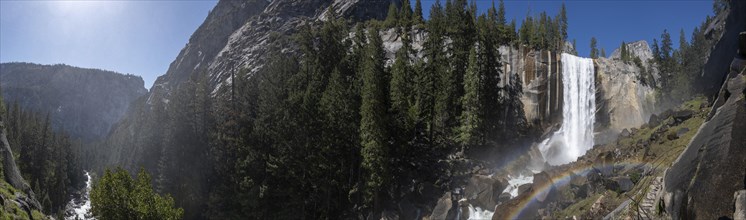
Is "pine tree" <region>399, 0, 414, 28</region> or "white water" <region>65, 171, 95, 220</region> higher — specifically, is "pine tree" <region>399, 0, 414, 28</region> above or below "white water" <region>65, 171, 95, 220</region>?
above

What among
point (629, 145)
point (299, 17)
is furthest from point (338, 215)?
point (299, 17)

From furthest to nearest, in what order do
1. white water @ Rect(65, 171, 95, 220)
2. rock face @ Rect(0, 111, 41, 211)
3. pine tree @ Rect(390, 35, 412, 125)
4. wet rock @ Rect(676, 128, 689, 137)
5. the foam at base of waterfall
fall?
white water @ Rect(65, 171, 95, 220), pine tree @ Rect(390, 35, 412, 125), the foam at base of waterfall, rock face @ Rect(0, 111, 41, 211), wet rock @ Rect(676, 128, 689, 137)

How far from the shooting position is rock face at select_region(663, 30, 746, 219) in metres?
10.9

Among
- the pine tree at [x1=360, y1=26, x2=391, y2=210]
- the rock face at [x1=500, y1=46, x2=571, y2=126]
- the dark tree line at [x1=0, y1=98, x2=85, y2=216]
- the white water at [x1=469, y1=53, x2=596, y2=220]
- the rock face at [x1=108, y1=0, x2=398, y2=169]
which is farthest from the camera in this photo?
the rock face at [x1=108, y1=0, x2=398, y2=169]

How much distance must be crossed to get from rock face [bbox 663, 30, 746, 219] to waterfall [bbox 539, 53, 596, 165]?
35928 mm

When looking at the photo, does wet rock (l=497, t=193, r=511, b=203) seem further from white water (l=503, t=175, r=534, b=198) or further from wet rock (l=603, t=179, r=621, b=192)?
wet rock (l=603, t=179, r=621, b=192)

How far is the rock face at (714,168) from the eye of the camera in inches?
430

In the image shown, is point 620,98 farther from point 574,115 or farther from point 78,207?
point 78,207

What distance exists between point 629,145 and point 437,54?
87.5 feet

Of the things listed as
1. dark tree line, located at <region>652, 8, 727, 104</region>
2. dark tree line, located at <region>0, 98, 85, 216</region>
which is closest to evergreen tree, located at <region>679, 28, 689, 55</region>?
dark tree line, located at <region>652, 8, 727, 104</region>

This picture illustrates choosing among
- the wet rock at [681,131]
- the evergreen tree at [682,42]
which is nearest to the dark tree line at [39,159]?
the wet rock at [681,131]

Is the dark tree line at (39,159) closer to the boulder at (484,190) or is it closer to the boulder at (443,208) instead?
the boulder at (443,208)

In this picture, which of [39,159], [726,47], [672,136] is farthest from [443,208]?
[39,159]

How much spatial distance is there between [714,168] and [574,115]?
4314 centimetres
